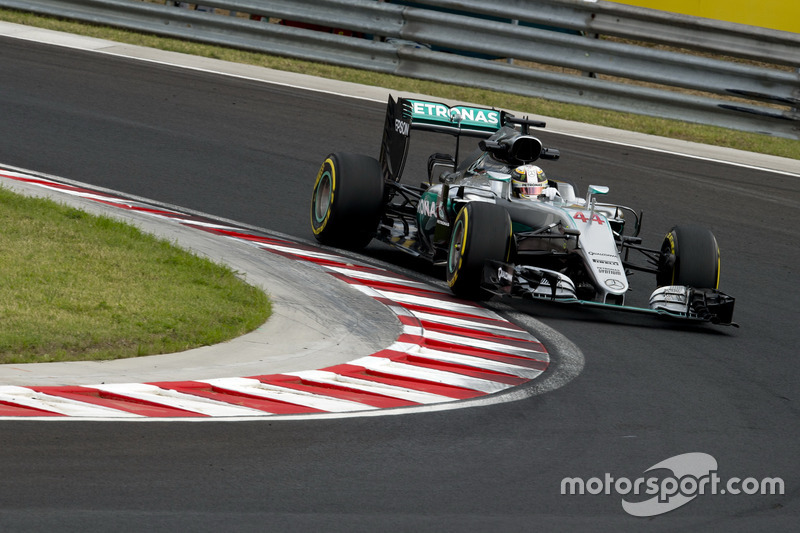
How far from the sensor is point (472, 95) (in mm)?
16906

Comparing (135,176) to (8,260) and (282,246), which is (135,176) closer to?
(282,246)

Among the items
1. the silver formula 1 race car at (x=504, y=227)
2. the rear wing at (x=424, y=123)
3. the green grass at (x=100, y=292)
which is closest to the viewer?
the green grass at (x=100, y=292)

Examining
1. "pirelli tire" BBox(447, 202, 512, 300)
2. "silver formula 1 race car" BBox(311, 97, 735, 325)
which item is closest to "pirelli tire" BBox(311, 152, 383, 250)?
"silver formula 1 race car" BBox(311, 97, 735, 325)

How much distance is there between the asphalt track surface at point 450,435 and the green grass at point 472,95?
2814 mm

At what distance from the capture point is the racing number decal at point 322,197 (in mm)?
10734

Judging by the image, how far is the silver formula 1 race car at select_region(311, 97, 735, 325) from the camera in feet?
29.8

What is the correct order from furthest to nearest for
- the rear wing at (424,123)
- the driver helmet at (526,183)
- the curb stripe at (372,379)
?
the rear wing at (424,123) → the driver helmet at (526,183) → the curb stripe at (372,379)

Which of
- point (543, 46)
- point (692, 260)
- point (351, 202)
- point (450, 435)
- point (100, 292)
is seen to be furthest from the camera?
point (543, 46)

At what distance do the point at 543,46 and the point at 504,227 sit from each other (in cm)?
858

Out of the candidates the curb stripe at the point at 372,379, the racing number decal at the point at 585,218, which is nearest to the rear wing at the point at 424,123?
the curb stripe at the point at 372,379

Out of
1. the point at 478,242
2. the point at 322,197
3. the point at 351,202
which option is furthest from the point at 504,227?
the point at 322,197

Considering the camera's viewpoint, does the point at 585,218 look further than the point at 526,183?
No

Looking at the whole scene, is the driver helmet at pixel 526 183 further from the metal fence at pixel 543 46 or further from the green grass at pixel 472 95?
the metal fence at pixel 543 46

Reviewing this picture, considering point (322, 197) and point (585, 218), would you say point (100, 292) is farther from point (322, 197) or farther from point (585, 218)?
point (585, 218)
